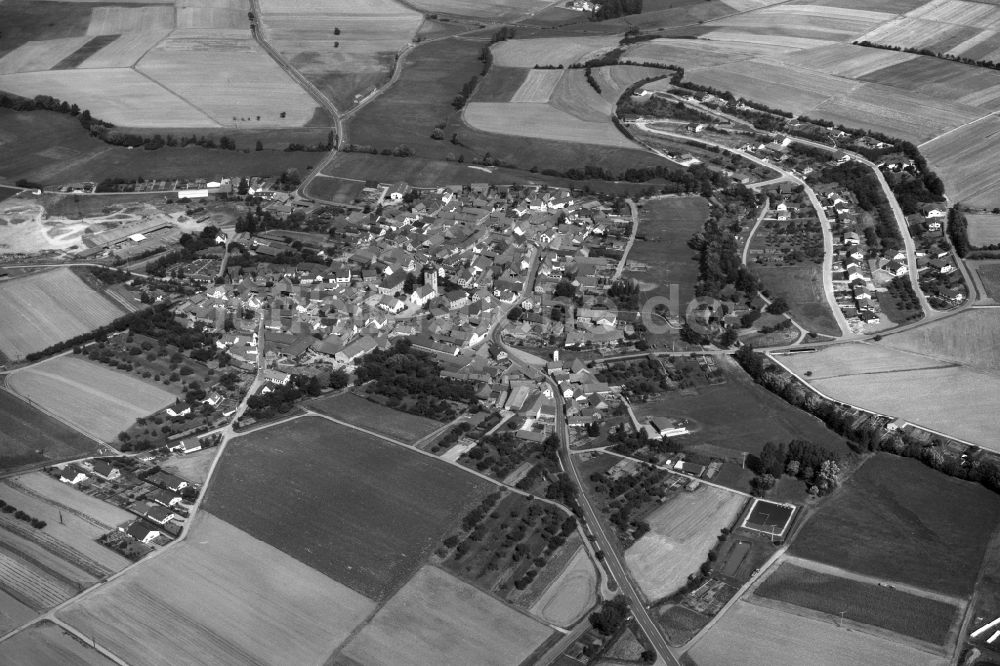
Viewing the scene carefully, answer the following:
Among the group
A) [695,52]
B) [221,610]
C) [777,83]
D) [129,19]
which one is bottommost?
[221,610]

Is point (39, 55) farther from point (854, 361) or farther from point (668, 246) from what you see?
point (854, 361)

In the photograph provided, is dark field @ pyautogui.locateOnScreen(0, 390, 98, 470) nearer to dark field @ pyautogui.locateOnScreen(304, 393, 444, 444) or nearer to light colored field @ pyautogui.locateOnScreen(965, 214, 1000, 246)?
dark field @ pyautogui.locateOnScreen(304, 393, 444, 444)

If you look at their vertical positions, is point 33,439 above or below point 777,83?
below

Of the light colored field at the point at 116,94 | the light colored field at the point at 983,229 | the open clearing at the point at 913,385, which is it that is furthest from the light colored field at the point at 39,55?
the light colored field at the point at 983,229

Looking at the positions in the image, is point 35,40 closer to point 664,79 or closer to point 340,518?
point 664,79

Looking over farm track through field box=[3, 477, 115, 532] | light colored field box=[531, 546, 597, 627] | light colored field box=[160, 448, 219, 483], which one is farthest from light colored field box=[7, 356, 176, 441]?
light colored field box=[531, 546, 597, 627]

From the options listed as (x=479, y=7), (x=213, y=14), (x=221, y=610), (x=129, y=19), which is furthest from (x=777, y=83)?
(x=221, y=610)

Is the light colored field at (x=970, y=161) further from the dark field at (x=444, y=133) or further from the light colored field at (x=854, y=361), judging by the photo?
the light colored field at (x=854, y=361)
